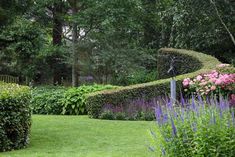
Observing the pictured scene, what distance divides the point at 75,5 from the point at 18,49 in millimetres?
3600

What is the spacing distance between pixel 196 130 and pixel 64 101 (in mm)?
12111

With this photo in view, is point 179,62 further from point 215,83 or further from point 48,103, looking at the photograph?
point 215,83

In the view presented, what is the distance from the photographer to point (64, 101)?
16.0m

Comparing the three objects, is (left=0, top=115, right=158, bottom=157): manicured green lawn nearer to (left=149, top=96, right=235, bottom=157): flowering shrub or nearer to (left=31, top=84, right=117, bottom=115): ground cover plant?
(left=149, top=96, right=235, bottom=157): flowering shrub

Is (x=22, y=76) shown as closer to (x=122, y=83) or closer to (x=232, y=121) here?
(x=122, y=83)

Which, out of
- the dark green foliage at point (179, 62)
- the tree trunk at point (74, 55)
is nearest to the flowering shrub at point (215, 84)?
the dark green foliage at point (179, 62)

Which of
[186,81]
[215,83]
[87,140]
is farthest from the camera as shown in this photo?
[186,81]

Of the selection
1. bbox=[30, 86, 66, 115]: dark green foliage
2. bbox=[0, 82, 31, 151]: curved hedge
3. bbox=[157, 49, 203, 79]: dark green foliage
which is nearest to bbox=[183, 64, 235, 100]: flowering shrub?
bbox=[157, 49, 203, 79]: dark green foliage

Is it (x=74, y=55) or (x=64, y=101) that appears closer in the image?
(x=64, y=101)

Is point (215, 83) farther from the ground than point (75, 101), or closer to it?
farther from the ground

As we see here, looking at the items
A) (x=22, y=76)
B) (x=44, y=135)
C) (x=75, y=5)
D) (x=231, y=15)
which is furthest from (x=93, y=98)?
(x=22, y=76)

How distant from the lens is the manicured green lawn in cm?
741

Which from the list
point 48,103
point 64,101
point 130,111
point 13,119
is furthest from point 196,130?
point 48,103

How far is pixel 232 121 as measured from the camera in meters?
4.22
